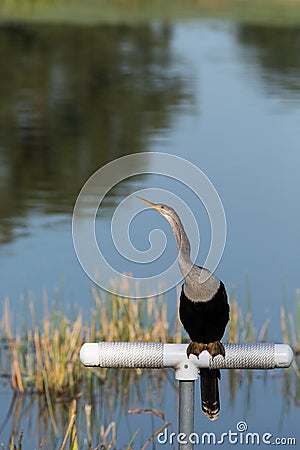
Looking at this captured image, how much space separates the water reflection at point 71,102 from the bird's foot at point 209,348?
233 inches

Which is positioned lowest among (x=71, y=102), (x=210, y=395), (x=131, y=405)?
(x=71, y=102)

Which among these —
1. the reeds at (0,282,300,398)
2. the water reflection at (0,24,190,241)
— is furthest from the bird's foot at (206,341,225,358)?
the water reflection at (0,24,190,241)

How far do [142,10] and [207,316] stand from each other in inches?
727

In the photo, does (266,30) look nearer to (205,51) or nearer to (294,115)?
(205,51)

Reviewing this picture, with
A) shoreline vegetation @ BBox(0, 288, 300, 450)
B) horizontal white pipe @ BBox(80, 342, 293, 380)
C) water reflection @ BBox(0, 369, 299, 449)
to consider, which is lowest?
water reflection @ BBox(0, 369, 299, 449)

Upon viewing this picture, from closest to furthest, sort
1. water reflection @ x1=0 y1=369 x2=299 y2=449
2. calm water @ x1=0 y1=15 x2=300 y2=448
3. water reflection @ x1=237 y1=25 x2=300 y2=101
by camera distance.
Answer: water reflection @ x1=0 y1=369 x2=299 y2=449 < calm water @ x1=0 y1=15 x2=300 y2=448 < water reflection @ x1=237 y1=25 x2=300 y2=101

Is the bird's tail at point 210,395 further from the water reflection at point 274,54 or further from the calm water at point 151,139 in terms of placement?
the water reflection at point 274,54

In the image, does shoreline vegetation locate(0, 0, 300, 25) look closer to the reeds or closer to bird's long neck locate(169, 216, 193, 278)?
the reeds

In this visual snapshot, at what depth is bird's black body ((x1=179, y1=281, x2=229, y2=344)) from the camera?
6.37 ft

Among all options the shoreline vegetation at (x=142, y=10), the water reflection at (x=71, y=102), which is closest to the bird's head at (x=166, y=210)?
the water reflection at (x=71, y=102)

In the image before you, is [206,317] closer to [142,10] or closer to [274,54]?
[274,54]

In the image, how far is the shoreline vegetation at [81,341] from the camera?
3.93 meters

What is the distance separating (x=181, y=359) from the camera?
1.80 m

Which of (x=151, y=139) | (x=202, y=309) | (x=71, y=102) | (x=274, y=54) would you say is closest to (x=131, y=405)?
(x=202, y=309)
